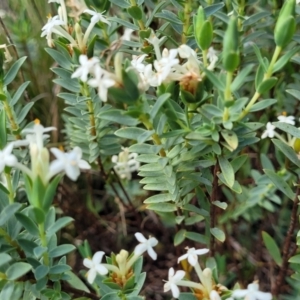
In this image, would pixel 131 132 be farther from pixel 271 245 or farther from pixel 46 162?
pixel 271 245

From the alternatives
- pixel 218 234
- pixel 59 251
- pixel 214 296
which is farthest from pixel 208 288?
pixel 59 251

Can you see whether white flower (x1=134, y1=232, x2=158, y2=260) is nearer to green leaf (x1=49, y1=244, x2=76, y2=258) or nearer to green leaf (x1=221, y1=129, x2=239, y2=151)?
green leaf (x1=49, y1=244, x2=76, y2=258)

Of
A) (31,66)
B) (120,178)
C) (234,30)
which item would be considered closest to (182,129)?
(234,30)

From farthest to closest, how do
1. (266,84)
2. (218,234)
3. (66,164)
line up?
(218,234) < (266,84) < (66,164)

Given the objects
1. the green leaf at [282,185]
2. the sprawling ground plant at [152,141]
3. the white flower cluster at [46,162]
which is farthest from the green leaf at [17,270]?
the green leaf at [282,185]

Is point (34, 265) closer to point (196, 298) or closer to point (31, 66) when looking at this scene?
point (196, 298)

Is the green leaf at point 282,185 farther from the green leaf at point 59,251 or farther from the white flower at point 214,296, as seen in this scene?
the green leaf at point 59,251

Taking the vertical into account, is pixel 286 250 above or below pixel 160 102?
below
